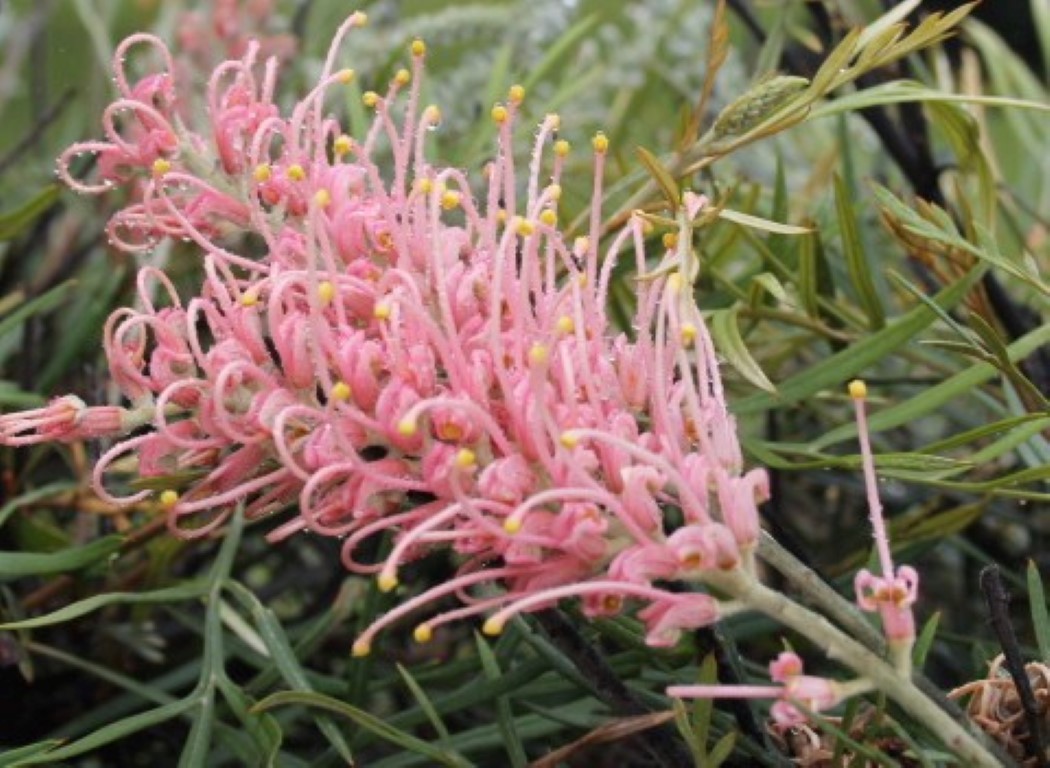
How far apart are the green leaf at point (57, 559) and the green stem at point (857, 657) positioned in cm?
21

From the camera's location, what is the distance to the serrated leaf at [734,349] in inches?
14.3

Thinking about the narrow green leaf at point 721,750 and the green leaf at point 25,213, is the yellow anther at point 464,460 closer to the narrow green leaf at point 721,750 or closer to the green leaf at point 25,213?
the narrow green leaf at point 721,750

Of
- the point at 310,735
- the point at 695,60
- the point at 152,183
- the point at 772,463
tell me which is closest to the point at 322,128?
the point at 152,183

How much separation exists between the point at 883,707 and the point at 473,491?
0.11m

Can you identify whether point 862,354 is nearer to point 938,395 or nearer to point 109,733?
point 938,395

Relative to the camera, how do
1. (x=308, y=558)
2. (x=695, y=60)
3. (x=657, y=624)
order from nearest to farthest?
(x=657, y=624)
(x=308, y=558)
(x=695, y=60)

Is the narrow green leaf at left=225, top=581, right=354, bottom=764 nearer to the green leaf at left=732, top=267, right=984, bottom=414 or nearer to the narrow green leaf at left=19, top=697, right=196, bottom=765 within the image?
the narrow green leaf at left=19, top=697, right=196, bottom=765

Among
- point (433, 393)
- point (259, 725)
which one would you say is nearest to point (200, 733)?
point (259, 725)

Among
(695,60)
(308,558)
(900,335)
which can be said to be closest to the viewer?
(900,335)

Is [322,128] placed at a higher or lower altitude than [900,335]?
higher

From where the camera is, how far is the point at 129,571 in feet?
1.68

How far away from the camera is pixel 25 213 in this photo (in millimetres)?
467

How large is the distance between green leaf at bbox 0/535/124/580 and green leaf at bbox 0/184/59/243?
0.10 metres

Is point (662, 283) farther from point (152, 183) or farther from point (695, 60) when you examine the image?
point (695, 60)
